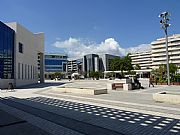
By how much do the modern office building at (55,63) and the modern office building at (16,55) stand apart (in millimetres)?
86519

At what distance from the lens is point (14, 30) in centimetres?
3981

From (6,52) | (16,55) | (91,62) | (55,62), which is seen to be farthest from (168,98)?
(91,62)

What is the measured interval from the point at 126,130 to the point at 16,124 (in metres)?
4.38

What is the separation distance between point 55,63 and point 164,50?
66784mm

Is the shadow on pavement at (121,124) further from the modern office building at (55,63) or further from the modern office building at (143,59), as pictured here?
the modern office building at (143,59)

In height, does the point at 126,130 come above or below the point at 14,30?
below

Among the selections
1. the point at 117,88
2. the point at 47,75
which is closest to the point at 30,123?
the point at 117,88

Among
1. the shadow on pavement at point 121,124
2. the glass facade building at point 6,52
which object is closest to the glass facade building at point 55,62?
the glass facade building at point 6,52

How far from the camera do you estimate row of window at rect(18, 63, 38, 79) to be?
139 ft

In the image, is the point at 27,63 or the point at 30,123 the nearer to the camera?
the point at 30,123

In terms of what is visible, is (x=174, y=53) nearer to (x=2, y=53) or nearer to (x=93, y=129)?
(x=2, y=53)

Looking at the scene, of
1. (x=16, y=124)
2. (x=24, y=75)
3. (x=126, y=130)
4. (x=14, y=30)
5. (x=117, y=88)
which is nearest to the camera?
(x=126, y=130)

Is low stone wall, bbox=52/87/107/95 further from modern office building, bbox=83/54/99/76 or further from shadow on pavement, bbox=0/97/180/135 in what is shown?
modern office building, bbox=83/54/99/76

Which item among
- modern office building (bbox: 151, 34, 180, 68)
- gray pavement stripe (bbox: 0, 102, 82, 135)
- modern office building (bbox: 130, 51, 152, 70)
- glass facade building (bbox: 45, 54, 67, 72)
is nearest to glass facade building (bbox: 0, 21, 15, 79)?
gray pavement stripe (bbox: 0, 102, 82, 135)
